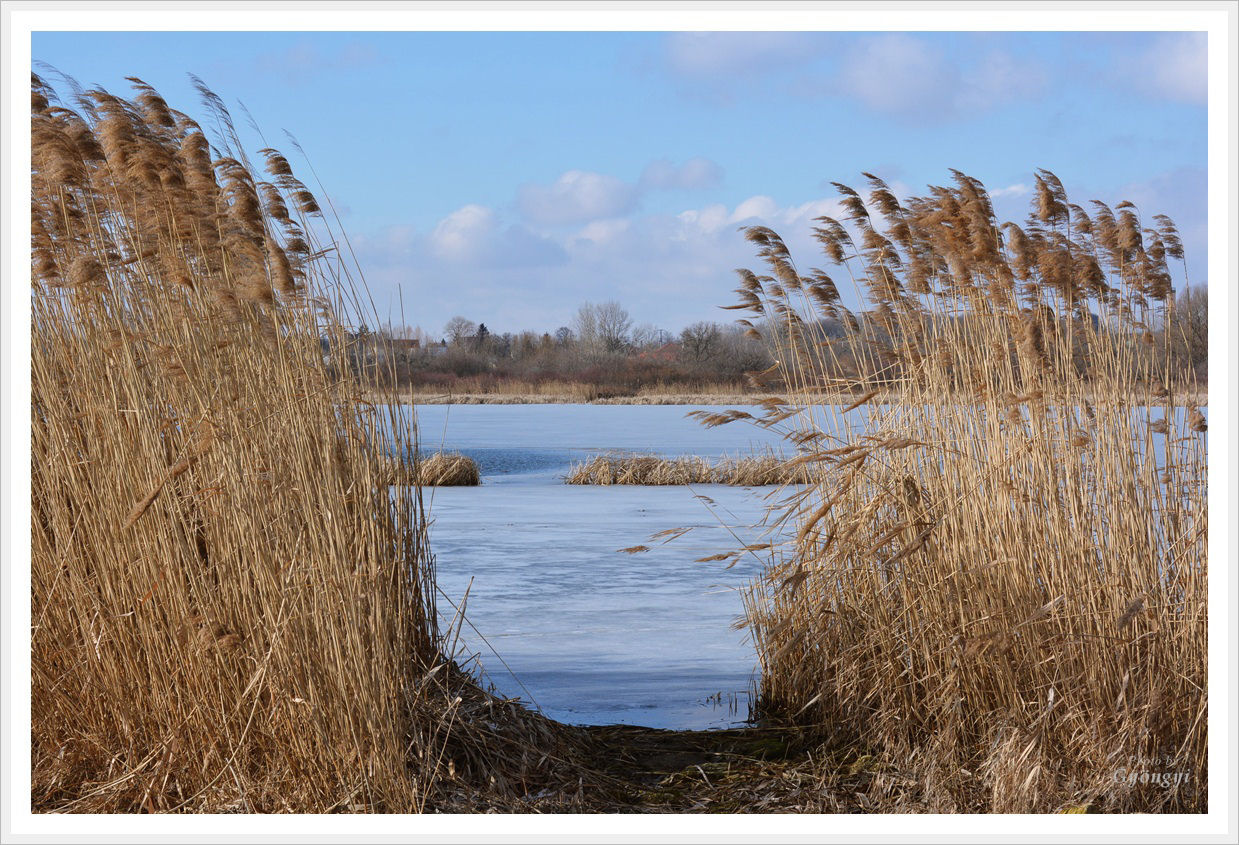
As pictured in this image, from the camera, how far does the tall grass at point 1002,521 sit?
2.83m

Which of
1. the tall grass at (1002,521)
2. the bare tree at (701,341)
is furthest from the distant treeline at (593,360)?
the tall grass at (1002,521)

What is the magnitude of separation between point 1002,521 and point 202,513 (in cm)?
212

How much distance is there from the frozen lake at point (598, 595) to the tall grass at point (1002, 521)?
0.47 metres

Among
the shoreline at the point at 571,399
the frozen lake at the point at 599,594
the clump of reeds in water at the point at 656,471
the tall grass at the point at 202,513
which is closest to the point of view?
the tall grass at the point at 202,513

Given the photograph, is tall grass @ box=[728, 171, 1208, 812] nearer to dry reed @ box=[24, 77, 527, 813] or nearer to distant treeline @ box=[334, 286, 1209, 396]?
dry reed @ box=[24, 77, 527, 813]

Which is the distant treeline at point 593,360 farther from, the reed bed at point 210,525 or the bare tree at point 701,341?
the reed bed at point 210,525

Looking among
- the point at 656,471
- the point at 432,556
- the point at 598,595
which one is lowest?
the point at 598,595

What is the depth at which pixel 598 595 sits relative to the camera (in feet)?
19.5

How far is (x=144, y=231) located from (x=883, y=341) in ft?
7.47

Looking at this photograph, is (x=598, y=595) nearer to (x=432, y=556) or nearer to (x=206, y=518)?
(x=432, y=556)

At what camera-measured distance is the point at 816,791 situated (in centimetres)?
295

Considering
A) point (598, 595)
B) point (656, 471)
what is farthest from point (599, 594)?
point (656, 471)

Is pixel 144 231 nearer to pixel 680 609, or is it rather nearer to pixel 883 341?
pixel 883 341
